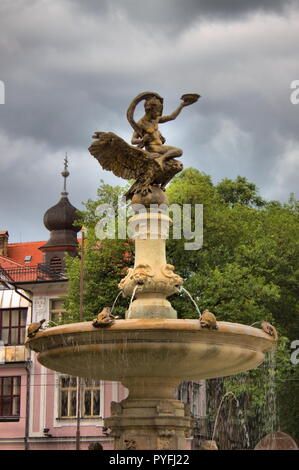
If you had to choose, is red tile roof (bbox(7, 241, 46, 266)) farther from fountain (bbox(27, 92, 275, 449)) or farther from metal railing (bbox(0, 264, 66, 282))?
fountain (bbox(27, 92, 275, 449))

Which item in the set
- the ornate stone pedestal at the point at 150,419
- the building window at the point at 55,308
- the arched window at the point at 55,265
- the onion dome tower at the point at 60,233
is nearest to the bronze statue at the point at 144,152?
the ornate stone pedestal at the point at 150,419

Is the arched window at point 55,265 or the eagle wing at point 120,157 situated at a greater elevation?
the arched window at point 55,265

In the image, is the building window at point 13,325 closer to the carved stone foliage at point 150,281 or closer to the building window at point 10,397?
the building window at point 10,397

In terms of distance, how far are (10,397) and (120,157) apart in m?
29.5

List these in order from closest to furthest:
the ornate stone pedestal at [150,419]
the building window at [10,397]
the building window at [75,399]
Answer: the ornate stone pedestal at [150,419], the building window at [75,399], the building window at [10,397]

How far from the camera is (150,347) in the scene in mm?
11625

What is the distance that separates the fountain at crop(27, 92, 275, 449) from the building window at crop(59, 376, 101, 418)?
25869 mm

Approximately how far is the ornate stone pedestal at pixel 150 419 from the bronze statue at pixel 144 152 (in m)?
3.17

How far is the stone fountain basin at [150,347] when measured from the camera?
11.5 metres

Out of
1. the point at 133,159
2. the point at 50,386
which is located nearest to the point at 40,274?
the point at 50,386

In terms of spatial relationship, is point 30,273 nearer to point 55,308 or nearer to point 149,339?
point 55,308

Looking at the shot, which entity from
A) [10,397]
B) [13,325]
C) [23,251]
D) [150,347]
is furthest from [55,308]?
Result: [150,347]

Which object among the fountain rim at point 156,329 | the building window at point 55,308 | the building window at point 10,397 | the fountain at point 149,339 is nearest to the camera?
the fountain rim at point 156,329
